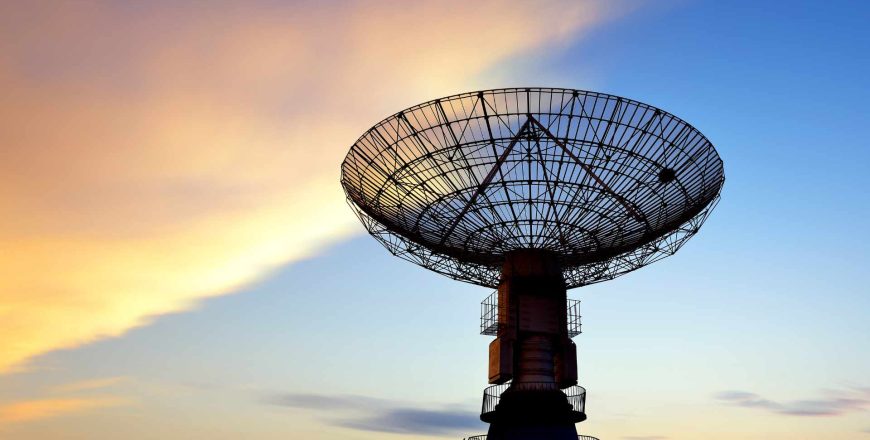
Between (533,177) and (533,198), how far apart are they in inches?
70.5

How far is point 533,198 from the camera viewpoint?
4303 centimetres

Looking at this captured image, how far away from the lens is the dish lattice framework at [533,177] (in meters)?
38.2

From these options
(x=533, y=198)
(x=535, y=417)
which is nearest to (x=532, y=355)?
(x=535, y=417)

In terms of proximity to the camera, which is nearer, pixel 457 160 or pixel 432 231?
pixel 457 160

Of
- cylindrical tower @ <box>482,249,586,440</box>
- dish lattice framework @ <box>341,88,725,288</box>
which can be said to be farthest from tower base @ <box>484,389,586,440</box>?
dish lattice framework @ <box>341,88,725,288</box>

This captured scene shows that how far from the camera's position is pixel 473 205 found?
140ft

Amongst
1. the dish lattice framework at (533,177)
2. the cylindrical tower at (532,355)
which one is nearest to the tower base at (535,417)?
the cylindrical tower at (532,355)

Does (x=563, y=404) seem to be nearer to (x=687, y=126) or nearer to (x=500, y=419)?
(x=500, y=419)

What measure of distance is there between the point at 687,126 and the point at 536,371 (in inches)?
610

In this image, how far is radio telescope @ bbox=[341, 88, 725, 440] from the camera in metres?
38.4

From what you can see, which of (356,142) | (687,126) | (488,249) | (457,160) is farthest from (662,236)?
(356,142)

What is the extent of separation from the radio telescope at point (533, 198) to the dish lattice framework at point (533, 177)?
68 millimetres

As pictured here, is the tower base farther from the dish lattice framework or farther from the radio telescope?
the dish lattice framework

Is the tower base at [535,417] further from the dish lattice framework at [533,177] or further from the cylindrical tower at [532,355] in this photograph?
the dish lattice framework at [533,177]
